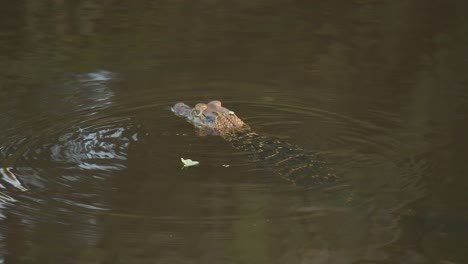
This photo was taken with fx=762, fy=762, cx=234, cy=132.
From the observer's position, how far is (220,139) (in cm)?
606

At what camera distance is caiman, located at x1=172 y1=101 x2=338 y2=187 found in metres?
5.09

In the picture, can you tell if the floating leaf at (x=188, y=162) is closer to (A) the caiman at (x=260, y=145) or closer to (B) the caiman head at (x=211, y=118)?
(A) the caiman at (x=260, y=145)

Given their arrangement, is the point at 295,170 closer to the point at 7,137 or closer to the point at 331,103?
the point at 331,103

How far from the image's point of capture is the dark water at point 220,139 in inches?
171

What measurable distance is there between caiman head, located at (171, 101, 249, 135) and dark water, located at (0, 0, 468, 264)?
13 centimetres

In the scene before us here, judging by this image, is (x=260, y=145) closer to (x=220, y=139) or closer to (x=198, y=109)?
(x=220, y=139)

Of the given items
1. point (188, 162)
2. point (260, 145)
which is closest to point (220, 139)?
point (260, 145)

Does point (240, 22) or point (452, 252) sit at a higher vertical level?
point (240, 22)

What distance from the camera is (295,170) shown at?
5184mm

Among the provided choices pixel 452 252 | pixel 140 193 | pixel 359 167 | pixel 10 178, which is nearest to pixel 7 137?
pixel 10 178

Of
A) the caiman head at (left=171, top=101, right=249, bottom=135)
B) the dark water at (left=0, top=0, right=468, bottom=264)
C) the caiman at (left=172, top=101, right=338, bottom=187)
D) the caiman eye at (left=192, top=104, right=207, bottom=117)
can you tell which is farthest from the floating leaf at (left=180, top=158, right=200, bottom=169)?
the caiman eye at (left=192, top=104, right=207, bottom=117)

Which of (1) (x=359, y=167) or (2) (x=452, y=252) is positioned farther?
(1) (x=359, y=167)

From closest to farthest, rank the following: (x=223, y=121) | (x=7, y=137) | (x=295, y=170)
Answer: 1. (x=295, y=170)
2. (x=7, y=137)
3. (x=223, y=121)

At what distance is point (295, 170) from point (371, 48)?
350cm
